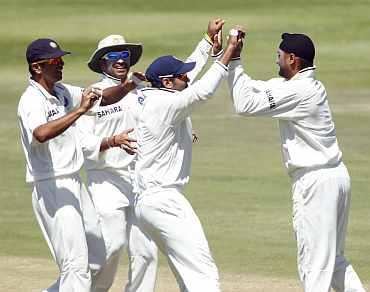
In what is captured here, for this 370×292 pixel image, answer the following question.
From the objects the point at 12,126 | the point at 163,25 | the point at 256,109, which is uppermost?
the point at 256,109

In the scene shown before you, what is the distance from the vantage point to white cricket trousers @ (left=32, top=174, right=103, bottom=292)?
9.66m

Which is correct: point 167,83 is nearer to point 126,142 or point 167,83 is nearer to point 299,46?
point 126,142

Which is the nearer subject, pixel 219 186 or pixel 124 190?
pixel 124 190

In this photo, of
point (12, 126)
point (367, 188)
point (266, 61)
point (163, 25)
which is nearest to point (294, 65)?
point (367, 188)

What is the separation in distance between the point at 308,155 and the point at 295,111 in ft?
1.14

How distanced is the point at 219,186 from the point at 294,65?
6.67m

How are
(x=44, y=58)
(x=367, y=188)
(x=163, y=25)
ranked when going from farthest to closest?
1. (x=163, y=25)
2. (x=367, y=188)
3. (x=44, y=58)

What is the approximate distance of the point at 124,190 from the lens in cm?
1095

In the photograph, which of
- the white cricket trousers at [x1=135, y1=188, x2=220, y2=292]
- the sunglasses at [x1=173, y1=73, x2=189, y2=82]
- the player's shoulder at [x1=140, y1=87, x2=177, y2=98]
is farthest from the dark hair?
the white cricket trousers at [x1=135, y1=188, x2=220, y2=292]

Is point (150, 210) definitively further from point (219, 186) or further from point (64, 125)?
point (219, 186)

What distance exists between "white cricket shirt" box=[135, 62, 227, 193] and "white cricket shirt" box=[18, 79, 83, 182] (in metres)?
0.53

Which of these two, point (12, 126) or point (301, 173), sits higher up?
point (301, 173)

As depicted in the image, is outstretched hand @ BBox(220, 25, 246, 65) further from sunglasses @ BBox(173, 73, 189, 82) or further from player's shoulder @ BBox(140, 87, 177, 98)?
player's shoulder @ BBox(140, 87, 177, 98)

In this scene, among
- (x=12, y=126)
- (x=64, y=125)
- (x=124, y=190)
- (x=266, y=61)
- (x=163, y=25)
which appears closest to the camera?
(x=64, y=125)
